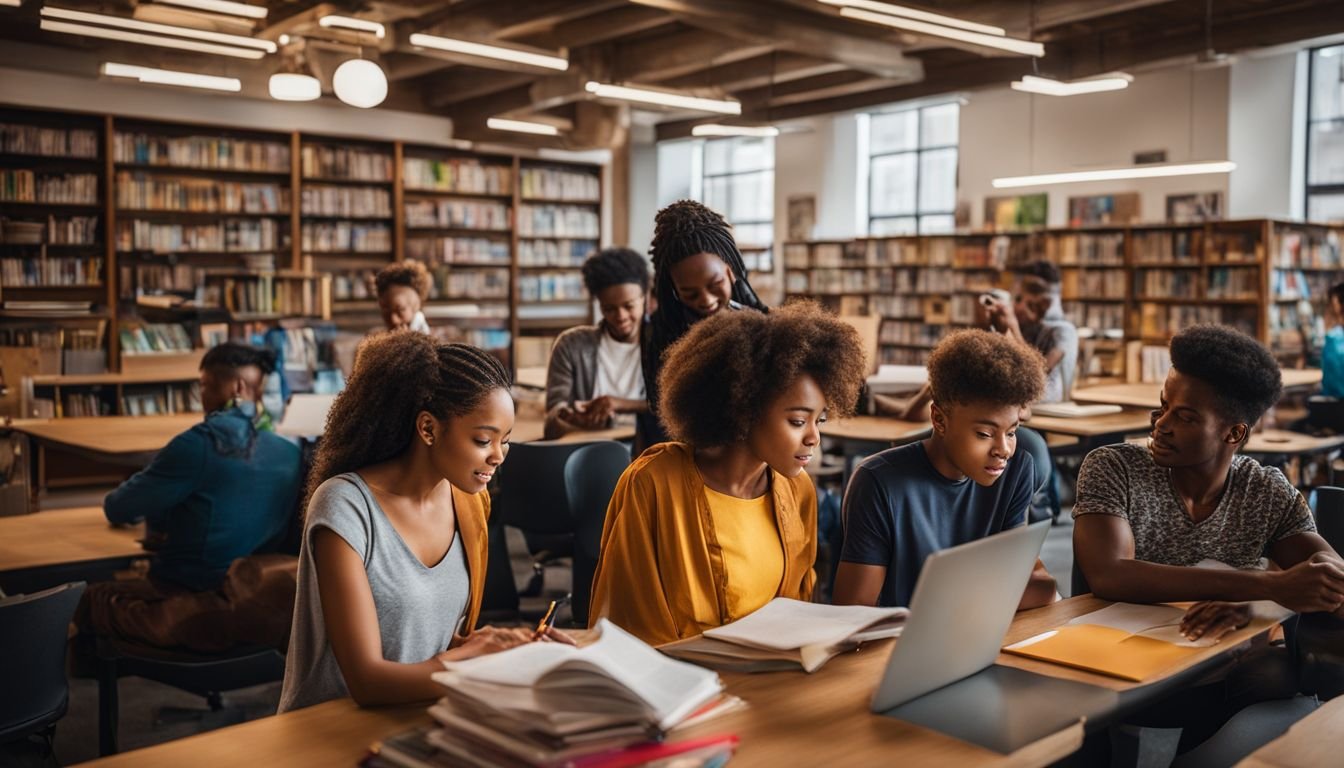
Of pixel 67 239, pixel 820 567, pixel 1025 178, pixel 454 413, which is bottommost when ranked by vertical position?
pixel 820 567

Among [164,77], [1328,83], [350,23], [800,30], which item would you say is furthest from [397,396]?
[1328,83]

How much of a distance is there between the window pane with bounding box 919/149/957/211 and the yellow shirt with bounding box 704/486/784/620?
1091 cm

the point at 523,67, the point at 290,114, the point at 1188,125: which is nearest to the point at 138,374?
the point at 290,114

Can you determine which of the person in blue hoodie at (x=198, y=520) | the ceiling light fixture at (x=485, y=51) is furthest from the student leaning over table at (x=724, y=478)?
the ceiling light fixture at (x=485, y=51)

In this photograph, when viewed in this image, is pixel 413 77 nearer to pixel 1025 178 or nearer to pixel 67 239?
pixel 67 239

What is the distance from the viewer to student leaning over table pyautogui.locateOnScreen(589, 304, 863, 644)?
6.28 ft

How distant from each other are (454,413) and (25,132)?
8.43m

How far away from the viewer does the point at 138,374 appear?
8.27 meters

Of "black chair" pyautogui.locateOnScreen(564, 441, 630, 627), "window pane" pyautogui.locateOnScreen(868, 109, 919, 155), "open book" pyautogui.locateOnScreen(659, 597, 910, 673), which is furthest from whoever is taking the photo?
"window pane" pyautogui.locateOnScreen(868, 109, 919, 155)

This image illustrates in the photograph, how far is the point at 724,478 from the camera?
2002mm

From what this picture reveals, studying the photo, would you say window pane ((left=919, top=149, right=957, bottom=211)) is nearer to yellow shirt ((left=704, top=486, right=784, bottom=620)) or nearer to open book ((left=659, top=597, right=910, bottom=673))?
yellow shirt ((left=704, top=486, right=784, bottom=620))

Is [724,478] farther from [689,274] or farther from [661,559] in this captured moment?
[689,274]

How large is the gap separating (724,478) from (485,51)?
5785 mm

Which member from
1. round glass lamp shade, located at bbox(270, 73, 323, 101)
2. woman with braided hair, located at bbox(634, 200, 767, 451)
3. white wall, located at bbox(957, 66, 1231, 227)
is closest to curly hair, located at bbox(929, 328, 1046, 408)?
woman with braided hair, located at bbox(634, 200, 767, 451)
